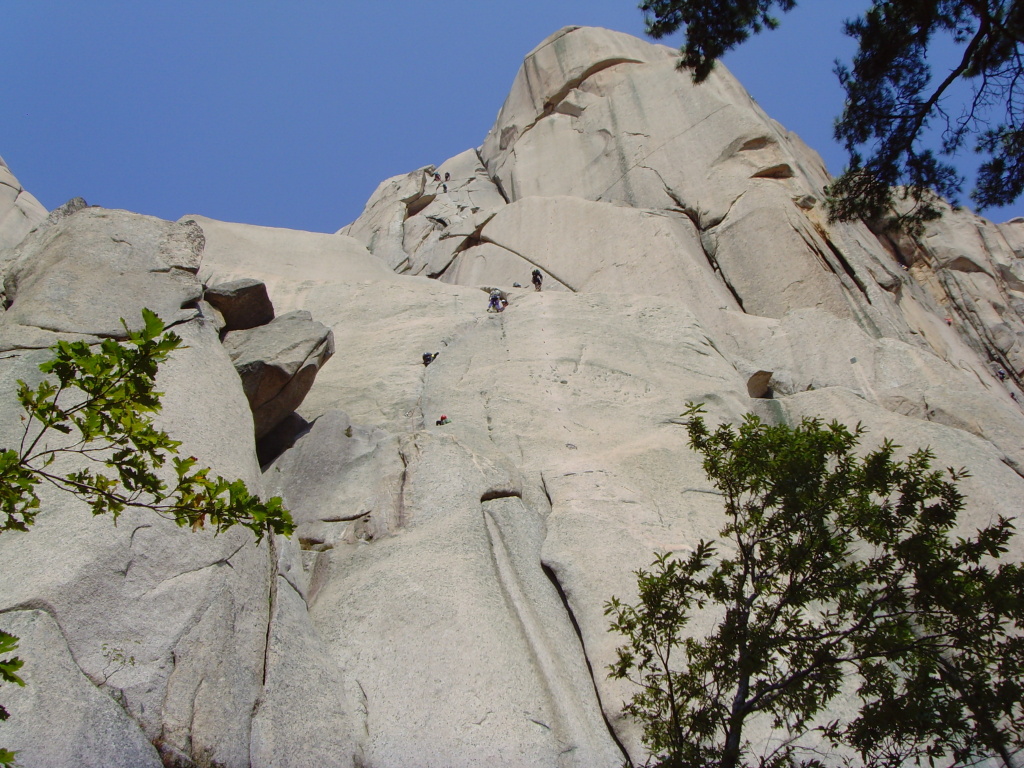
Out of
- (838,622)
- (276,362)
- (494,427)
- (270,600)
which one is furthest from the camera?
(494,427)

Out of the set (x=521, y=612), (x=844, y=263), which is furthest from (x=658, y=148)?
(x=521, y=612)

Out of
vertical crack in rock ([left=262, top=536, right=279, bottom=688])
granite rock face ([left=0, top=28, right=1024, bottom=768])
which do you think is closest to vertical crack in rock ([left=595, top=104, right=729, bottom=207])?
granite rock face ([left=0, top=28, right=1024, bottom=768])

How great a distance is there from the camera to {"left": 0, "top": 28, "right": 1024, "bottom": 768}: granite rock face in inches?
350

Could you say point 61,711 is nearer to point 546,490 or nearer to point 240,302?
point 546,490

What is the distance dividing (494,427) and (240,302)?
504cm

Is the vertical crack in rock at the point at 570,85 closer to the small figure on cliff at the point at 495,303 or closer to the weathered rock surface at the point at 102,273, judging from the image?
the small figure on cliff at the point at 495,303

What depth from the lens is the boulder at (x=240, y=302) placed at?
51.0ft

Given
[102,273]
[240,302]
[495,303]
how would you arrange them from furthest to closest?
[495,303] → [240,302] → [102,273]

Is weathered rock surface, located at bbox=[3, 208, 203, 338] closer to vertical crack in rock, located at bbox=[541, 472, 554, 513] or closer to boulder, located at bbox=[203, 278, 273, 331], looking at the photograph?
boulder, located at bbox=[203, 278, 273, 331]

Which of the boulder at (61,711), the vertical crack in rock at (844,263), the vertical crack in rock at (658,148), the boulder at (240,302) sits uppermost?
the vertical crack in rock at (658,148)

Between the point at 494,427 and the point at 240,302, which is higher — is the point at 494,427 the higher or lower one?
the lower one

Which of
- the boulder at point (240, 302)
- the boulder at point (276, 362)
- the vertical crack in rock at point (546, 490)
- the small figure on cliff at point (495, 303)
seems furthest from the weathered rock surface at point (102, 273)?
the small figure on cliff at point (495, 303)

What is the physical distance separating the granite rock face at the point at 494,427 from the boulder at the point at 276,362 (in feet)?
0.69

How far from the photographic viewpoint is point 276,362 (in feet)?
46.2
